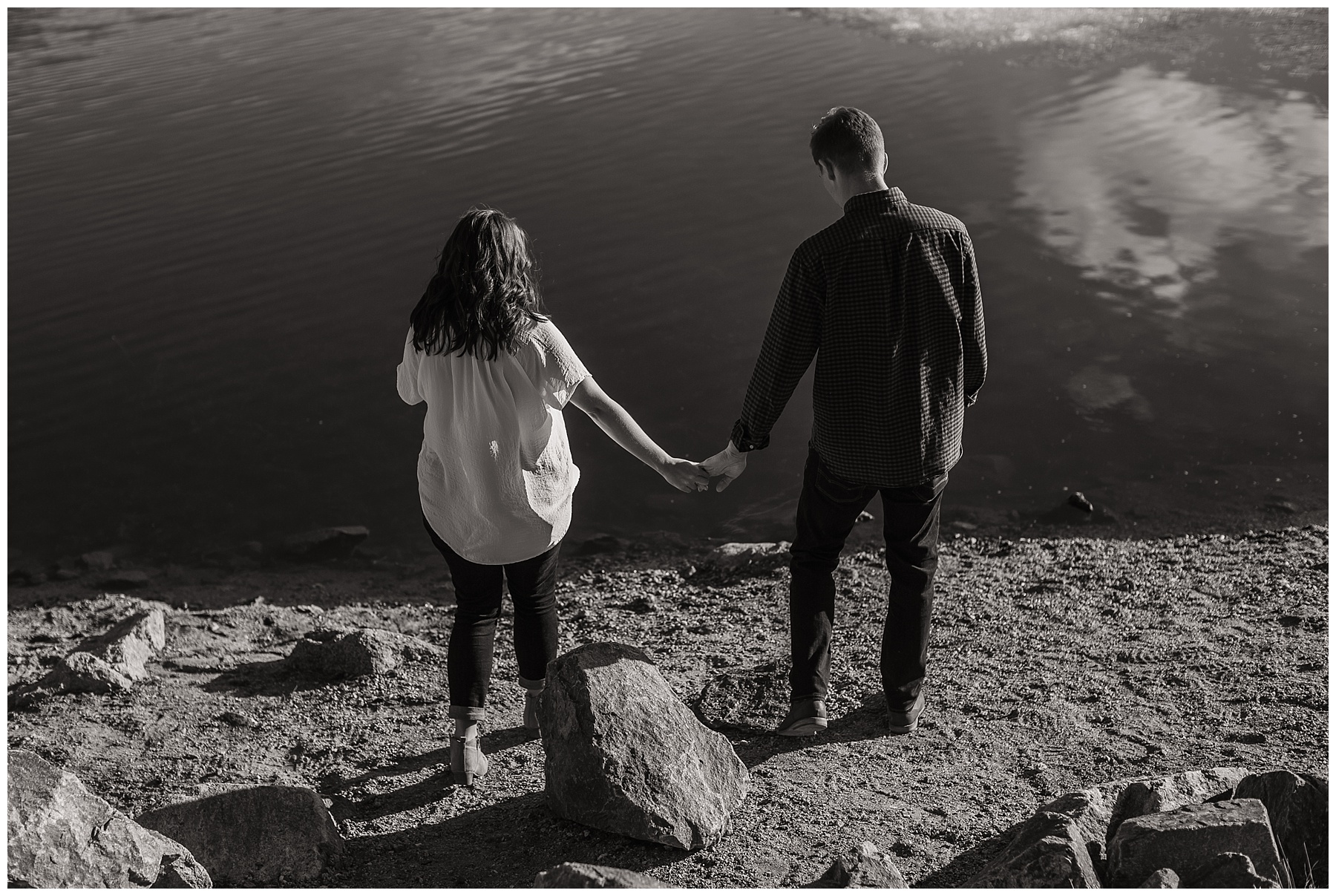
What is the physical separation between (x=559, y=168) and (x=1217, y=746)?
10.5 m

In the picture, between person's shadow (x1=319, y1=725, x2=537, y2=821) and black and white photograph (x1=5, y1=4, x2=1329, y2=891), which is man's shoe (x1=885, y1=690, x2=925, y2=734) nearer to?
black and white photograph (x1=5, y1=4, x2=1329, y2=891)

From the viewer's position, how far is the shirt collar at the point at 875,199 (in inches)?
126

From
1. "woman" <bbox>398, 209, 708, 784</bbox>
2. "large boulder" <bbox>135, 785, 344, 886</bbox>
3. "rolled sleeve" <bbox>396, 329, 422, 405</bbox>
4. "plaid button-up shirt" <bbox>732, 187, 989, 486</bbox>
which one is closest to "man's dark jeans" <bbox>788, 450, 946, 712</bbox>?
"plaid button-up shirt" <bbox>732, 187, 989, 486</bbox>

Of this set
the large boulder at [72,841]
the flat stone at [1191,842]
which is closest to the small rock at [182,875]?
the large boulder at [72,841]

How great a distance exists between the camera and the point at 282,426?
8414 millimetres

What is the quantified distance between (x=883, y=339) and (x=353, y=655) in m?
2.56

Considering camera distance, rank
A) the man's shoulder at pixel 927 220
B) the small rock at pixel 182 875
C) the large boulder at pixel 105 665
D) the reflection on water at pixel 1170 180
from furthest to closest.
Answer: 1. the reflection on water at pixel 1170 180
2. the large boulder at pixel 105 665
3. the man's shoulder at pixel 927 220
4. the small rock at pixel 182 875

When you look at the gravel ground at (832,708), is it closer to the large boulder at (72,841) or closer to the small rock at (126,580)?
the large boulder at (72,841)

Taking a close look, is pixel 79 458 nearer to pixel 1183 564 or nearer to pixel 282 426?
pixel 282 426

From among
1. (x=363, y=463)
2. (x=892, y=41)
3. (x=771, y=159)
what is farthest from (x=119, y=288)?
(x=892, y=41)

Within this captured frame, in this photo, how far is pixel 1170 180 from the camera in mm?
11234

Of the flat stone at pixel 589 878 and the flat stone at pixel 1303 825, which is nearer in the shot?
the flat stone at pixel 589 878

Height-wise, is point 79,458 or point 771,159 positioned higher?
point 771,159

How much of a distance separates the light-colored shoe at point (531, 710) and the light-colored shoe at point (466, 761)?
23 cm
